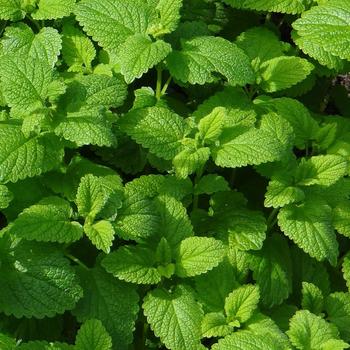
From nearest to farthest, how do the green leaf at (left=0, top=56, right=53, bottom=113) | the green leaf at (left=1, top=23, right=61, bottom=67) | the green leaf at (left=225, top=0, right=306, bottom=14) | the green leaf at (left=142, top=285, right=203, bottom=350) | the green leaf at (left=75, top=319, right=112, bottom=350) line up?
the green leaf at (left=75, top=319, right=112, bottom=350)
the green leaf at (left=142, top=285, right=203, bottom=350)
the green leaf at (left=0, top=56, right=53, bottom=113)
the green leaf at (left=1, top=23, right=61, bottom=67)
the green leaf at (left=225, top=0, right=306, bottom=14)

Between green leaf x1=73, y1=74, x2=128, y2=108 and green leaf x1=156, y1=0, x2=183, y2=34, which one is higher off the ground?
green leaf x1=156, y1=0, x2=183, y2=34

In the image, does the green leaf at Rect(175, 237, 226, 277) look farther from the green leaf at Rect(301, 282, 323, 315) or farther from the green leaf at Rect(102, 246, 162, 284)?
the green leaf at Rect(301, 282, 323, 315)

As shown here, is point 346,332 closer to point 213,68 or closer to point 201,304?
point 201,304

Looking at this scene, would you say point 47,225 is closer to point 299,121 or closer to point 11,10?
point 11,10

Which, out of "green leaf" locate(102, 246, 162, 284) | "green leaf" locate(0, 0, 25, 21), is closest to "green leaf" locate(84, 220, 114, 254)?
"green leaf" locate(102, 246, 162, 284)

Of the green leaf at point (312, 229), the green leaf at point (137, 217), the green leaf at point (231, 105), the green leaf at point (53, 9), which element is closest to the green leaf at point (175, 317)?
the green leaf at point (137, 217)

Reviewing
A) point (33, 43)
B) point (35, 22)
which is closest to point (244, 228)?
point (33, 43)

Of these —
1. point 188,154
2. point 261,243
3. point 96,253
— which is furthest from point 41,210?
point 261,243

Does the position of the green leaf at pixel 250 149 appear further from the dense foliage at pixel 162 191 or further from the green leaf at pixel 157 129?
the green leaf at pixel 157 129
